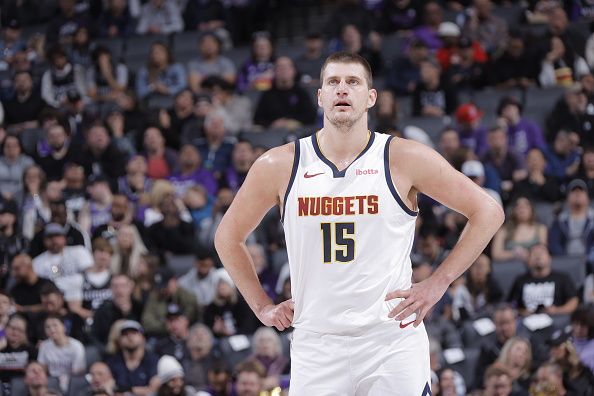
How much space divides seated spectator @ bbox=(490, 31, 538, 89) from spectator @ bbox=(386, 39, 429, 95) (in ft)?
3.01

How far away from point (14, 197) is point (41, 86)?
244cm

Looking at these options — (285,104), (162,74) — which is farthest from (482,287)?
(162,74)

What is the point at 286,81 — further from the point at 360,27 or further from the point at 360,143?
the point at 360,143

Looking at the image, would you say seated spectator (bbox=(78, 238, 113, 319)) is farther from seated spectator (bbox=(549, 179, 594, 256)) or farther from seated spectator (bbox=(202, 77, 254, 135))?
seated spectator (bbox=(549, 179, 594, 256))

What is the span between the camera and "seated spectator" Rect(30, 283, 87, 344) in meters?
11.5

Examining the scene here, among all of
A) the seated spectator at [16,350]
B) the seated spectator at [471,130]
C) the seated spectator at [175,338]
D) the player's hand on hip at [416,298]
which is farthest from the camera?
the seated spectator at [471,130]

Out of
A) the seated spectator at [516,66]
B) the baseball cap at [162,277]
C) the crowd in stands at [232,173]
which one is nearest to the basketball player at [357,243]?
the crowd in stands at [232,173]

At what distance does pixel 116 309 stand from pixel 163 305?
1.50 ft

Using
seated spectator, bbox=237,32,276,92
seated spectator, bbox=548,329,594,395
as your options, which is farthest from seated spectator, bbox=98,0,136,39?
seated spectator, bbox=548,329,594,395

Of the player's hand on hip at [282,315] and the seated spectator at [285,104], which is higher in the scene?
the player's hand on hip at [282,315]

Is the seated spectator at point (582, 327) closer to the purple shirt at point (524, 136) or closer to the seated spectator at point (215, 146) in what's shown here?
the purple shirt at point (524, 136)

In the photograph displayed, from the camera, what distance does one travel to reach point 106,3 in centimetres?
1708

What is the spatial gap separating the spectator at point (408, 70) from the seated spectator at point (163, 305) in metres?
4.04

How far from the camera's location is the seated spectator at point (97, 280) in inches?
473
